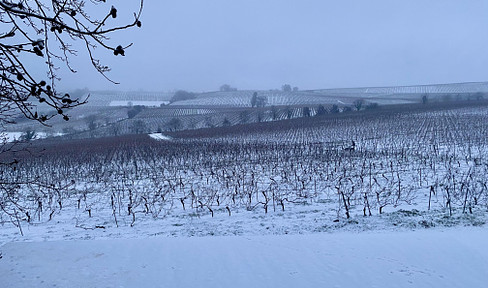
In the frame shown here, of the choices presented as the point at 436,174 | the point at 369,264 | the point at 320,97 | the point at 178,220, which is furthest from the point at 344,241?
the point at 320,97

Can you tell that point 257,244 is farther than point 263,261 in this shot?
Yes

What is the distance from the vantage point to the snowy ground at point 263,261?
4911 millimetres

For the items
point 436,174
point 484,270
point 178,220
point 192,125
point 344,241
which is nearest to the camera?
point 484,270

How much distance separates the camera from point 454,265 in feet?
16.6

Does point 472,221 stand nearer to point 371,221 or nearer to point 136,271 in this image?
point 371,221

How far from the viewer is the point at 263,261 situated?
554 centimetres

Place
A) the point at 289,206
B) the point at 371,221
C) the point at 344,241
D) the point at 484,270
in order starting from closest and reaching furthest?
the point at 484,270, the point at 344,241, the point at 371,221, the point at 289,206

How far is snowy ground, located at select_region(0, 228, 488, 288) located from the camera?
193 inches

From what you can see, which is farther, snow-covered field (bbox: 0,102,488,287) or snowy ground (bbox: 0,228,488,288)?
snow-covered field (bbox: 0,102,488,287)

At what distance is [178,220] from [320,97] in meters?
101

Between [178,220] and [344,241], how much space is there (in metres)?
3.97

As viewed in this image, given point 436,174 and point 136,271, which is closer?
point 136,271

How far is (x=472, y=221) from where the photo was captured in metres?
6.94

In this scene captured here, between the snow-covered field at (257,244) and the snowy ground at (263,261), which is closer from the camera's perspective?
the snowy ground at (263,261)
